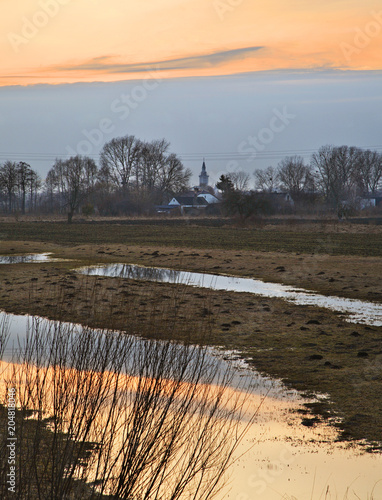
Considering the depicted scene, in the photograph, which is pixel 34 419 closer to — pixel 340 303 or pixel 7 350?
pixel 7 350

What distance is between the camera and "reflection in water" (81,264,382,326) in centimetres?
1655

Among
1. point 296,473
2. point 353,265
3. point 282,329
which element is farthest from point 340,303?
point 296,473

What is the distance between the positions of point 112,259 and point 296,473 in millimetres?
24061

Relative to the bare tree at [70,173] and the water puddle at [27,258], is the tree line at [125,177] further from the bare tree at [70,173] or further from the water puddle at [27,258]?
the water puddle at [27,258]

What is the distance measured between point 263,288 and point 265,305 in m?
3.94

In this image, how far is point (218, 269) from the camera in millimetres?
26609

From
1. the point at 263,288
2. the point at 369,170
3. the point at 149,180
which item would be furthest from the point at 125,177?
the point at 263,288

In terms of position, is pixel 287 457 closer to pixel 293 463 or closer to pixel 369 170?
pixel 293 463

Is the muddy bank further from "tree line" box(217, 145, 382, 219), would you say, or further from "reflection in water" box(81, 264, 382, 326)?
"tree line" box(217, 145, 382, 219)

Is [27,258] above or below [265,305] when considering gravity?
above
